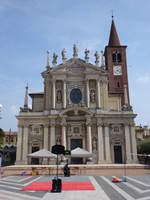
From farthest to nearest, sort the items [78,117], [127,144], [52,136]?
1. [78,117]
2. [52,136]
3. [127,144]

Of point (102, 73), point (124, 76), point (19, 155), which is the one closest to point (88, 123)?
point (102, 73)

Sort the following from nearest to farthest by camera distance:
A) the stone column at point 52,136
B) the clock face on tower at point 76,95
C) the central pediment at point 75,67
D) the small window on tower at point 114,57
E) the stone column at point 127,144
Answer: the stone column at point 127,144 → the stone column at point 52,136 → the clock face on tower at point 76,95 → the central pediment at point 75,67 → the small window on tower at point 114,57

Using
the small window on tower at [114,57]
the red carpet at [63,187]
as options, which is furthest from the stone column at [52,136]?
the small window on tower at [114,57]

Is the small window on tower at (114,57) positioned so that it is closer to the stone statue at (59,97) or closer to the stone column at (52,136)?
the stone statue at (59,97)

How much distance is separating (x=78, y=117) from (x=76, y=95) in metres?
4.28

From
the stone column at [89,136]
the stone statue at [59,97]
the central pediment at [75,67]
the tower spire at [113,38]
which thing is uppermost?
the tower spire at [113,38]

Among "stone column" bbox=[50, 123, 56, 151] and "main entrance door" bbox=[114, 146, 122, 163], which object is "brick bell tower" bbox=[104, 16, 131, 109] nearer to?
"main entrance door" bbox=[114, 146, 122, 163]

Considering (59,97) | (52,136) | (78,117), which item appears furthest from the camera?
(59,97)

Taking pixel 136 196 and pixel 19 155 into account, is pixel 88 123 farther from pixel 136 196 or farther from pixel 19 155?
pixel 136 196

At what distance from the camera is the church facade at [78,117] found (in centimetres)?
3688

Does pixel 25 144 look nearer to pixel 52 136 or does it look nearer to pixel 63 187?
pixel 52 136

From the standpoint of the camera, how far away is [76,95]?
40.2 m

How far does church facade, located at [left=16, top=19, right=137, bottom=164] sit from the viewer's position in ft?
121

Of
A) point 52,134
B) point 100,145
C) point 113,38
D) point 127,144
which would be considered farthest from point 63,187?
point 113,38
